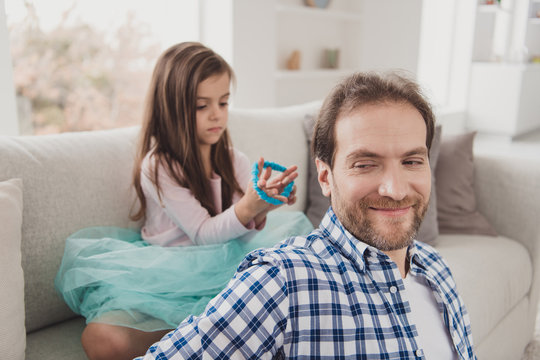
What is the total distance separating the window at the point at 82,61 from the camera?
3705 millimetres

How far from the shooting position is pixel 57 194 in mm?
1470

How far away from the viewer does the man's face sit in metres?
0.86

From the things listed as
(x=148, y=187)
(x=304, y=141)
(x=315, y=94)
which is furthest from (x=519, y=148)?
(x=148, y=187)

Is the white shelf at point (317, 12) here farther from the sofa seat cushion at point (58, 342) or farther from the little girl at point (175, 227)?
the sofa seat cushion at point (58, 342)

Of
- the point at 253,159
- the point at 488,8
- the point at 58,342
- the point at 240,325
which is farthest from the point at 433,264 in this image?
the point at 488,8

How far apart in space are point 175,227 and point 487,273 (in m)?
1.13

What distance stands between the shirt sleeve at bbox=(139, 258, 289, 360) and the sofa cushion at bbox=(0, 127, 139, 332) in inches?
32.1

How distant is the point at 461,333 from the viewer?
38.6 inches

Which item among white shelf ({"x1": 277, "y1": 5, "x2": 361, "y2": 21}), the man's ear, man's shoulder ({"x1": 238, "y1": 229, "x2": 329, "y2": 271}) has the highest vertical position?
white shelf ({"x1": 277, "y1": 5, "x2": 361, "y2": 21})

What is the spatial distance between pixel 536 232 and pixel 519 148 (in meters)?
4.01

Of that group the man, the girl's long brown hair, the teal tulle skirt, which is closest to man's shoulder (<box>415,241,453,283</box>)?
the man

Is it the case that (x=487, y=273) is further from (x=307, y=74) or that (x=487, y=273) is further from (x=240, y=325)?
(x=307, y=74)

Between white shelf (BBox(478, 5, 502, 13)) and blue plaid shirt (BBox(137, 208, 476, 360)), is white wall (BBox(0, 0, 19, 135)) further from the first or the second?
white shelf (BBox(478, 5, 502, 13))

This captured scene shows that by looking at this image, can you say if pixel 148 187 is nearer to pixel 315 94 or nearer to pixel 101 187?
pixel 101 187
